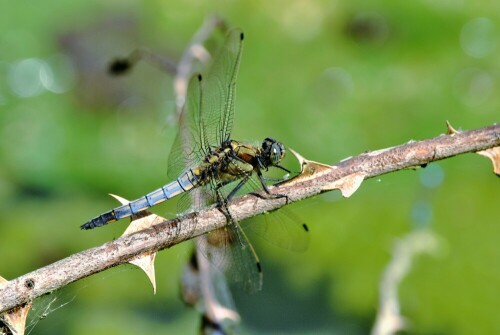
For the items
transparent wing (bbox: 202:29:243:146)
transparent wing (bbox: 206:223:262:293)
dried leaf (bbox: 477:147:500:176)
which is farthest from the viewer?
transparent wing (bbox: 202:29:243:146)

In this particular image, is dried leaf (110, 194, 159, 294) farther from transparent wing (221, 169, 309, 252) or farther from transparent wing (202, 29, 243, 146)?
transparent wing (202, 29, 243, 146)

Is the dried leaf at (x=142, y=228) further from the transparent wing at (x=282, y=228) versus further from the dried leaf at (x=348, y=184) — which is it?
the transparent wing at (x=282, y=228)

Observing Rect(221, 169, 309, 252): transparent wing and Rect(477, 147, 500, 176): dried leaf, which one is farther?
Rect(221, 169, 309, 252): transparent wing

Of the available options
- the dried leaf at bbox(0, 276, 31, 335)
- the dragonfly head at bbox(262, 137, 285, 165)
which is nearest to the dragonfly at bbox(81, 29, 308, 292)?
the dragonfly head at bbox(262, 137, 285, 165)

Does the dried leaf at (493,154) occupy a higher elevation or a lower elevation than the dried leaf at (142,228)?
lower

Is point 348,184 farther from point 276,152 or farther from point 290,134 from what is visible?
point 290,134

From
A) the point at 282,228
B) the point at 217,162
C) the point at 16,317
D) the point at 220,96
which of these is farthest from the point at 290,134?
the point at 16,317

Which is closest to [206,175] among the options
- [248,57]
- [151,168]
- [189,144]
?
[189,144]

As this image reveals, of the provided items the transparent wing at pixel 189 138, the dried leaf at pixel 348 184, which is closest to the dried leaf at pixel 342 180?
the dried leaf at pixel 348 184

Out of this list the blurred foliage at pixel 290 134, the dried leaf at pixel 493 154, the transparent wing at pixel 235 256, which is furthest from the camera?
the blurred foliage at pixel 290 134
